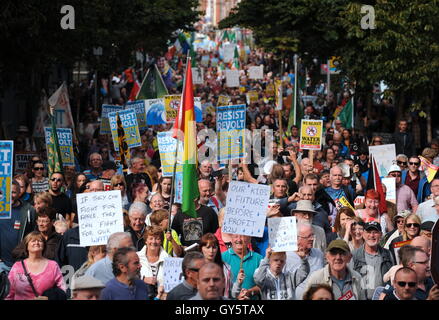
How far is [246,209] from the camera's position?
1067 centimetres

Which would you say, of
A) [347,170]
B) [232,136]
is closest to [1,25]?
[232,136]

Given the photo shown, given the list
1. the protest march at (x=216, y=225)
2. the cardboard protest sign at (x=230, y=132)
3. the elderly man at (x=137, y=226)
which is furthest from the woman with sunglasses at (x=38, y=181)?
the elderly man at (x=137, y=226)

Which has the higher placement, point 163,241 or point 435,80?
point 435,80

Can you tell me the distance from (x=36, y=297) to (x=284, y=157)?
9.86 meters

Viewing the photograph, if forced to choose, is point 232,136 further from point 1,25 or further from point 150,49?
point 150,49

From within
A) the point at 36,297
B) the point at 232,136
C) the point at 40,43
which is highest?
the point at 40,43

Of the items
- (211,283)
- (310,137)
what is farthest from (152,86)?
(211,283)

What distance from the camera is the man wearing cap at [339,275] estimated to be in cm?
918

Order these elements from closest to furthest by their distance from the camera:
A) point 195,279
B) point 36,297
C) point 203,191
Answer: point 195,279 → point 36,297 → point 203,191

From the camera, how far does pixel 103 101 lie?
40250 millimetres

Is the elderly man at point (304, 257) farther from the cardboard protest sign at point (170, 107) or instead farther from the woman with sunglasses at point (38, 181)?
the cardboard protest sign at point (170, 107)

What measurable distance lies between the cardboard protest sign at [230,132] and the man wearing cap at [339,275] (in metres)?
6.82

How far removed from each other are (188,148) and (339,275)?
3593 mm

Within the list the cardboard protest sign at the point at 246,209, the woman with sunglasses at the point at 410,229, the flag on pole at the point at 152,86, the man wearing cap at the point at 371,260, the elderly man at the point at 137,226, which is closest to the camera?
the man wearing cap at the point at 371,260
